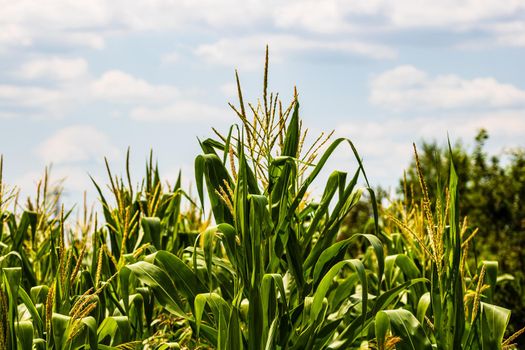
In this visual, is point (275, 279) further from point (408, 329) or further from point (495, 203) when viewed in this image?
point (495, 203)

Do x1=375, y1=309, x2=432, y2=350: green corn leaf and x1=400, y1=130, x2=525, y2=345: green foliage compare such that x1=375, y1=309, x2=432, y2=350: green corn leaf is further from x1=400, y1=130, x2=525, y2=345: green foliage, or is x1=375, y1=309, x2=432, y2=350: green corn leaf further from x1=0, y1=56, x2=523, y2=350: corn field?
x1=400, y1=130, x2=525, y2=345: green foliage

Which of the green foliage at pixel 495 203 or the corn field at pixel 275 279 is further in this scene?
the green foliage at pixel 495 203

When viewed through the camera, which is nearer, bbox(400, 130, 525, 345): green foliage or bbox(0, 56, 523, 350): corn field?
bbox(0, 56, 523, 350): corn field

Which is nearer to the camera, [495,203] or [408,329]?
[408,329]

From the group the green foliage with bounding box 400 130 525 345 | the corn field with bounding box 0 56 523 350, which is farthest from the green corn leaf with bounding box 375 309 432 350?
the green foliage with bounding box 400 130 525 345

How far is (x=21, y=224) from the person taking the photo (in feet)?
15.4

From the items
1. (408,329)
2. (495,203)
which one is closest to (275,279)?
(408,329)

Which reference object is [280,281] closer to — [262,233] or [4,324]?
[262,233]

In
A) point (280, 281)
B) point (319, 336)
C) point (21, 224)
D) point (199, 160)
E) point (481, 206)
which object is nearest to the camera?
point (280, 281)

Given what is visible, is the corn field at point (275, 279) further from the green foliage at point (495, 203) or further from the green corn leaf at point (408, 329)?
the green foliage at point (495, 203)

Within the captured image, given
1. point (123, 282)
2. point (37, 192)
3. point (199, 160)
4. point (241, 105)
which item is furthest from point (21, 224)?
point (241, 105)

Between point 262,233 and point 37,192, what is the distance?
7.05 feet

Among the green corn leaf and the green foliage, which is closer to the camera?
the green corn leaf

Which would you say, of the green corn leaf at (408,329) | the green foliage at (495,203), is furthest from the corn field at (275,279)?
the green foliage at (495,203)
